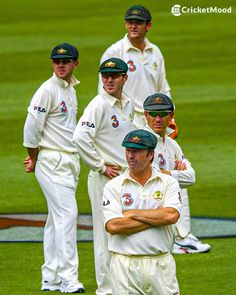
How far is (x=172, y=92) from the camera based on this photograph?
19000mm

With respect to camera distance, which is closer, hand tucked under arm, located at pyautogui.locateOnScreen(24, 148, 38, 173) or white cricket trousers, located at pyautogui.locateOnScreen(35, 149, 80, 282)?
white cricket trousers, located at pyautogui.locateOnScreen(35, 149, 80, 282)

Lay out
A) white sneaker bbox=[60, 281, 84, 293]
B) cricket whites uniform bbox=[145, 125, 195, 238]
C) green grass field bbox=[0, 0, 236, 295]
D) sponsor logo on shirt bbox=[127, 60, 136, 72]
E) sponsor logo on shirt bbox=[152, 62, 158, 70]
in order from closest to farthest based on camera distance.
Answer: cricket whites uniform bbox=[145, 125, 195, 238] < white sneaker bbox=[60, 281, 84, 293] < green grass field bbox=[0, 0, 236, 295] < sponsor logo on shirt bbox=[127, 60, 136, 72] < sponsor logo on shirt bbox=[152, 62, 158, 70]

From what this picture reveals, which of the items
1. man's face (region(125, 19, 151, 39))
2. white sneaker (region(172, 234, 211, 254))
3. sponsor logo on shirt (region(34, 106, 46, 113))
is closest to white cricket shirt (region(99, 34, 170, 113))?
man's face (region(125, 19, 151, 39))

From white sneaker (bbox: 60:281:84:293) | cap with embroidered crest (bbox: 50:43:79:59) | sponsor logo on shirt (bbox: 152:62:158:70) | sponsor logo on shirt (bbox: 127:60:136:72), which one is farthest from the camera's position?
sponsor logo on shirt (bbox: 152:62:158:70)

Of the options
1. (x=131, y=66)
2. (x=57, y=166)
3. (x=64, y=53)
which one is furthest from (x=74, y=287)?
(x=131, y=66)

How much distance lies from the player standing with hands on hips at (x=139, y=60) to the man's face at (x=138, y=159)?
12.9 ft

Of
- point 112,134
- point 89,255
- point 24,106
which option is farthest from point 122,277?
point 24,106

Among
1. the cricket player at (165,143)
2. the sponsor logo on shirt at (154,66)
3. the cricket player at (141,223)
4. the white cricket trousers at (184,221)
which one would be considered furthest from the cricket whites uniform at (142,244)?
the sponsor logo on shirt at (154,66)

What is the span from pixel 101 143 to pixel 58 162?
631 mm

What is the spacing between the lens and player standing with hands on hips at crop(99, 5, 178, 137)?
11.5 meters

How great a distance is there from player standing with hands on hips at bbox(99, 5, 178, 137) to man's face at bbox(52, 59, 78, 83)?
1.38 m

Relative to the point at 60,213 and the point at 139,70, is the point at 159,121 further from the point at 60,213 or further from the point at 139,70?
the point at 139,70

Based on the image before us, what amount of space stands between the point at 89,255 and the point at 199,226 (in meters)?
1.83

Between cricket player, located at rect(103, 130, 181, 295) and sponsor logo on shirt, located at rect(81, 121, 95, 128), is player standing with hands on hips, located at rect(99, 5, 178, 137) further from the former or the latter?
Result: cricket player, located at rect(103, 130, 181, 295)
